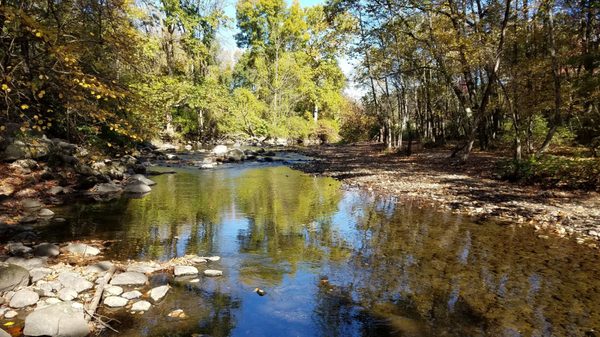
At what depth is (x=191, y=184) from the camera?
1762 cm

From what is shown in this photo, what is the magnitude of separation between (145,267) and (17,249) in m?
2.76

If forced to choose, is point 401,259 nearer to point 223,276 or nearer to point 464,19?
point 223,276

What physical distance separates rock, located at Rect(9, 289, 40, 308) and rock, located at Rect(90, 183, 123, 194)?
373 inches

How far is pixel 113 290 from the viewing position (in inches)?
246

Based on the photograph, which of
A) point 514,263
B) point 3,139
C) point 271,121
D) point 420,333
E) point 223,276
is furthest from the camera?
point 271,121

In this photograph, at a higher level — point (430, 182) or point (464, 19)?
point (464, 19)

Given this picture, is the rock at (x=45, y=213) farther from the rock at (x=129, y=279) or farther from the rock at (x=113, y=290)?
the rock at (x=113, y=290)

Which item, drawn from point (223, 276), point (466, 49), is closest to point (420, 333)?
point (223, 276)

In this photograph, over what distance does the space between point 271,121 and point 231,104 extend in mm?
14509

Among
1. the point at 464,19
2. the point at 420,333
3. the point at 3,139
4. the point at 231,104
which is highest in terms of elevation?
the point at 464,19

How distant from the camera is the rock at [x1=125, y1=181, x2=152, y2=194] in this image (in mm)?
15289

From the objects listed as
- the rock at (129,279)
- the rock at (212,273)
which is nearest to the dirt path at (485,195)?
the rock at (212,273)

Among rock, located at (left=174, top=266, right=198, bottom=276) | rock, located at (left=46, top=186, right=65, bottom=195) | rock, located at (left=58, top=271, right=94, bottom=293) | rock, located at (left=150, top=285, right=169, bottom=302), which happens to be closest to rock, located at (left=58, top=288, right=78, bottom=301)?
rock, located at (left=58, top=271, right=94, bottom=293)

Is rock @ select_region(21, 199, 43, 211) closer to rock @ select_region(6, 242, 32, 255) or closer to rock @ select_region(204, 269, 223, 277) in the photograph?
rock @ select_region(6, 242, 32, 255)
